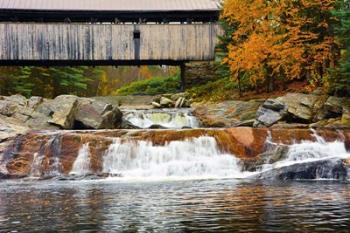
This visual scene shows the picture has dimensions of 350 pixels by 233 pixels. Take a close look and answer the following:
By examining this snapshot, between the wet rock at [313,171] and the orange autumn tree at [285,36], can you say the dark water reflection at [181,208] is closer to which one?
A: the wet rock at [313,171]

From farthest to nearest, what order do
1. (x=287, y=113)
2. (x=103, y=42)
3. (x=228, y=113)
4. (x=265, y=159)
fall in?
(x=103, y=42), (x=228, y=113), (x=287, y=113), (x=265, y=159)

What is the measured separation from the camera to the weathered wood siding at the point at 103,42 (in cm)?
3466

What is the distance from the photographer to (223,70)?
33.2 meters

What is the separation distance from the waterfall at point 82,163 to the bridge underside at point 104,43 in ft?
52.9

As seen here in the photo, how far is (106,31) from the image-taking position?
116 ft

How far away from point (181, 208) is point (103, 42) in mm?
26282

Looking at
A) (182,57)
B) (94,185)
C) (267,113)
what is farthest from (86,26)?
(94,185)

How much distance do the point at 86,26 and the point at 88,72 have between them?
2220 centimetres

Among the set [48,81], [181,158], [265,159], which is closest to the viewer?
[265,159]

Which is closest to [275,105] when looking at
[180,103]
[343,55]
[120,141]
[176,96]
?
[343,55]

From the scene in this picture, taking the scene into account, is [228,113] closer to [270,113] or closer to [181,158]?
[270,113]

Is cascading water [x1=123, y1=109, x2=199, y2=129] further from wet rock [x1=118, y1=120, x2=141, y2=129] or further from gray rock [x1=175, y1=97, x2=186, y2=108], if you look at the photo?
gray rock [x1=175, y1=97, x2=186, y2=108]

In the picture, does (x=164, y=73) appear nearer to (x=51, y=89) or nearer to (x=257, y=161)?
(x=51, y=89)

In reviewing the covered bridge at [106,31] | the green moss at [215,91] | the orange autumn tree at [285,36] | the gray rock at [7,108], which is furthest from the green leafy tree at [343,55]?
the gray rock at [7,108]
